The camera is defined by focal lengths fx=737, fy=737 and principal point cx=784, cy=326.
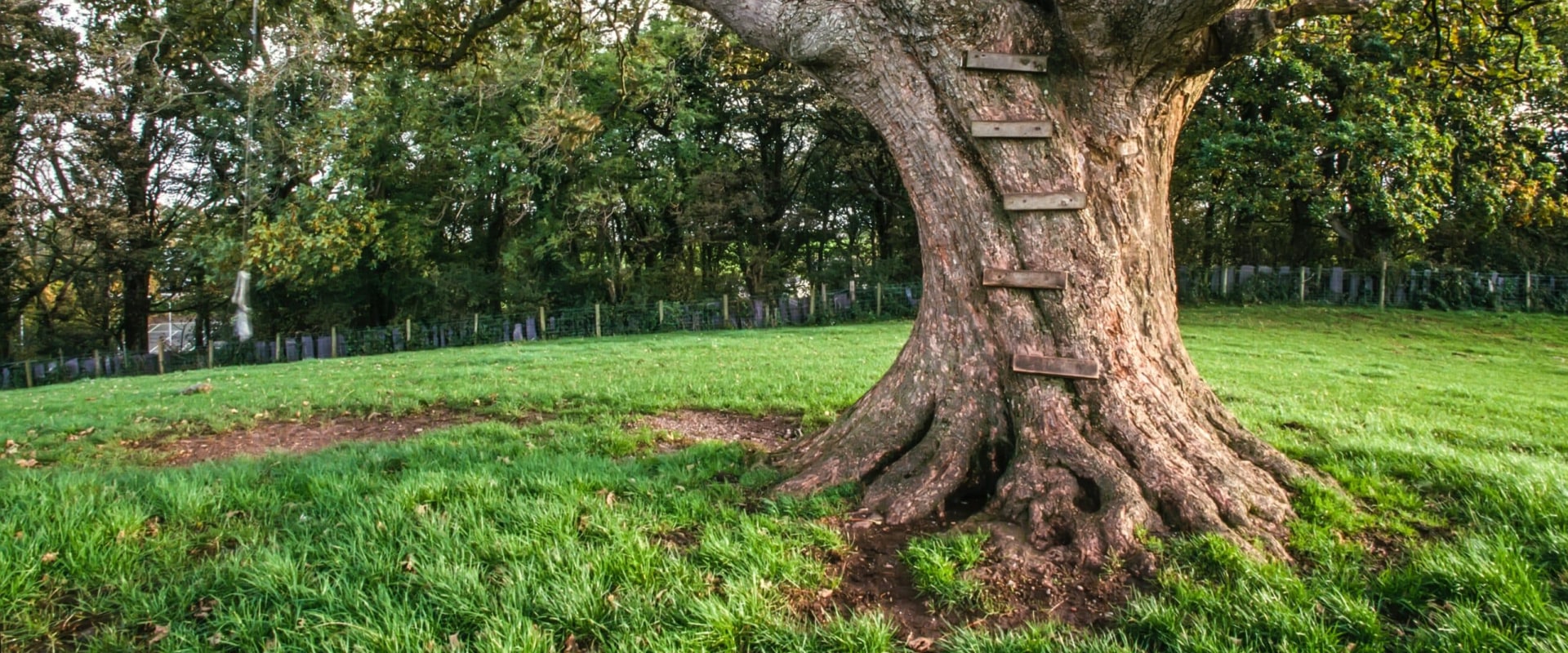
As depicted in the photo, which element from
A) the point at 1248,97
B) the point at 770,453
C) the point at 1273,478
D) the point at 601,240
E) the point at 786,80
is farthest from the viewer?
the point at 601,240

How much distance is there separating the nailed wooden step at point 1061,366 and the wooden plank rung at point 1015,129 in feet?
4.20

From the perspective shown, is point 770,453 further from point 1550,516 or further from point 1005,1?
point 1550,516

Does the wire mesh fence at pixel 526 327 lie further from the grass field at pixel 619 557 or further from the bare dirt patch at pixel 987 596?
the bare dirt patch at pixel 987 596

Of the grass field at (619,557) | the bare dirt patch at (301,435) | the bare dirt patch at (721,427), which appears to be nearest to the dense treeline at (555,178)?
the bare dirt patch at (301,435)

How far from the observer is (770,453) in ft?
17.3

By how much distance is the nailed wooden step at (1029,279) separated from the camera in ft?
13.7

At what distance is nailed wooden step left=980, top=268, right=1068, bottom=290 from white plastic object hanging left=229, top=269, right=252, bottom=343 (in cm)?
2909

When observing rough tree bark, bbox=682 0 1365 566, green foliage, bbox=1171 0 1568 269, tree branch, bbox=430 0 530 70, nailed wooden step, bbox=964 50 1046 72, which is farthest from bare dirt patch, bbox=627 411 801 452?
green foliage, bbox=1171 0 1568 269

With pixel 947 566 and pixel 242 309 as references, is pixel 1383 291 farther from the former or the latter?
pixel 242 309

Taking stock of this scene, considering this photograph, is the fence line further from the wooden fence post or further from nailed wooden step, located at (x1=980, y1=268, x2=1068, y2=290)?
nailed wooden step, located at (x1=980, y1=268, x2=1068, y2=290)

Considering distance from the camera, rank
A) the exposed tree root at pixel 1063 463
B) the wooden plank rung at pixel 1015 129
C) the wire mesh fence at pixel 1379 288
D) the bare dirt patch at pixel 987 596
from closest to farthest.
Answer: the bare dirt patch at pixel 987 596 < the exposed tree root at pixel 1063 463 < the wooden plank rung at pixel 1015 129 < the wire mesh fence at pixel 1379 288

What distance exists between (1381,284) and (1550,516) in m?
24.2

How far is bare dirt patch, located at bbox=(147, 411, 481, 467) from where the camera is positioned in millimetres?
6832

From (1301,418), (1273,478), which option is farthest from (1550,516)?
(1301,418)
